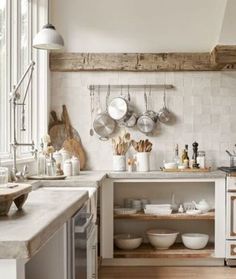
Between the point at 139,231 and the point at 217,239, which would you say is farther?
the point at 139,231

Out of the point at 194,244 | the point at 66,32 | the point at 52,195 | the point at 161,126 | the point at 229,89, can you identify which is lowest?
the point at 194,244

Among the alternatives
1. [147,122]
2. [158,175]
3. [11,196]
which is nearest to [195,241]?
[158,175]

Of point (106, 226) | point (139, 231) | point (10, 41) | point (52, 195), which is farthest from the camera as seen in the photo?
point (139, 231)

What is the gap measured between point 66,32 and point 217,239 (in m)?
2.66

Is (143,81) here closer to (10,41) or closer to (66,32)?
(66,32)

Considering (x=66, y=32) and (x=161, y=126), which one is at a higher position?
(x=66, y=32)

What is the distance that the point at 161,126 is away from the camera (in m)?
5.34

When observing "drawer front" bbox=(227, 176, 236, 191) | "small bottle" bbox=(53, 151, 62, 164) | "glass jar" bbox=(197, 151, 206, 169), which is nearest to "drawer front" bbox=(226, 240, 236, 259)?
"drawer front" bbox=(227, 176, 236, 191)

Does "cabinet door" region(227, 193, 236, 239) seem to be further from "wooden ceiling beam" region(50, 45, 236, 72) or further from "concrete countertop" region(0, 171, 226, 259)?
"concrete countertop" region(0, 171, 226, 259)

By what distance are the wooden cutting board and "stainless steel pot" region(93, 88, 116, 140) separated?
0.26 metres

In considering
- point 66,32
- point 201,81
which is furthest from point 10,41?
point 201,81

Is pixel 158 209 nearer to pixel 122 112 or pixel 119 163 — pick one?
pixel 119 163

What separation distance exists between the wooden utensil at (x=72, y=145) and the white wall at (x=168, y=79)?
0.07m

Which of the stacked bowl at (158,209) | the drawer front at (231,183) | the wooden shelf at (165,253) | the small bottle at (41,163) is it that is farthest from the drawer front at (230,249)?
the small bottle at (41,163)
